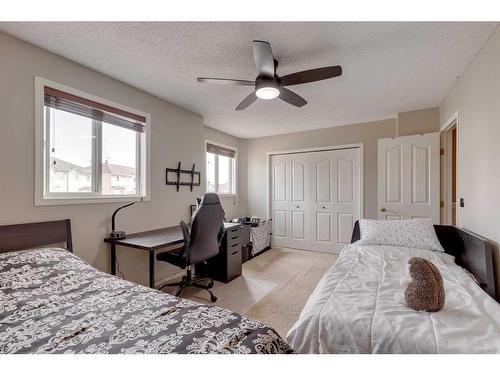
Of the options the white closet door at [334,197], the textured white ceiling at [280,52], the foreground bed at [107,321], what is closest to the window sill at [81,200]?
the foreground bed at [107,321]

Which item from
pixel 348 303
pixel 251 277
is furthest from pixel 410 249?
pixel 251 277

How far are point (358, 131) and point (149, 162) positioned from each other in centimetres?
348

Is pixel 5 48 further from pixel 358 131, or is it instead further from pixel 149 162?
pixel 358 131

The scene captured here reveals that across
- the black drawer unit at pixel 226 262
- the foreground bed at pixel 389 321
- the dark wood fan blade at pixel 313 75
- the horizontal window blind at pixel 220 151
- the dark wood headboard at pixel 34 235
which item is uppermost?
the dark wood fan blade at pixel 313 75

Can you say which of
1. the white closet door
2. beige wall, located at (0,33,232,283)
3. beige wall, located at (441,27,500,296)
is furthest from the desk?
the white closet door

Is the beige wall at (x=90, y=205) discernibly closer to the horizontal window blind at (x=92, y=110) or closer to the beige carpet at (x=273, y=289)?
the horizontal window blind at (x=92, y=110)

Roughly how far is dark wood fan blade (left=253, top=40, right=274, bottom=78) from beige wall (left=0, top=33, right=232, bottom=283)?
1.72 metres

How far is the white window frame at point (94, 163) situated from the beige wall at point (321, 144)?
8.81 feet


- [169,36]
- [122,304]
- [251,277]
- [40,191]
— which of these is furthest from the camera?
[251,277]

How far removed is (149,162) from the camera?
2.91 meters

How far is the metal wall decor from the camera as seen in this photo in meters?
3.17

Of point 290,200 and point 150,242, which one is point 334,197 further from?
point 150,242

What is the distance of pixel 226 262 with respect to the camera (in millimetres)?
3041

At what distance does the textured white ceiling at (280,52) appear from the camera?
1704 millimetres
